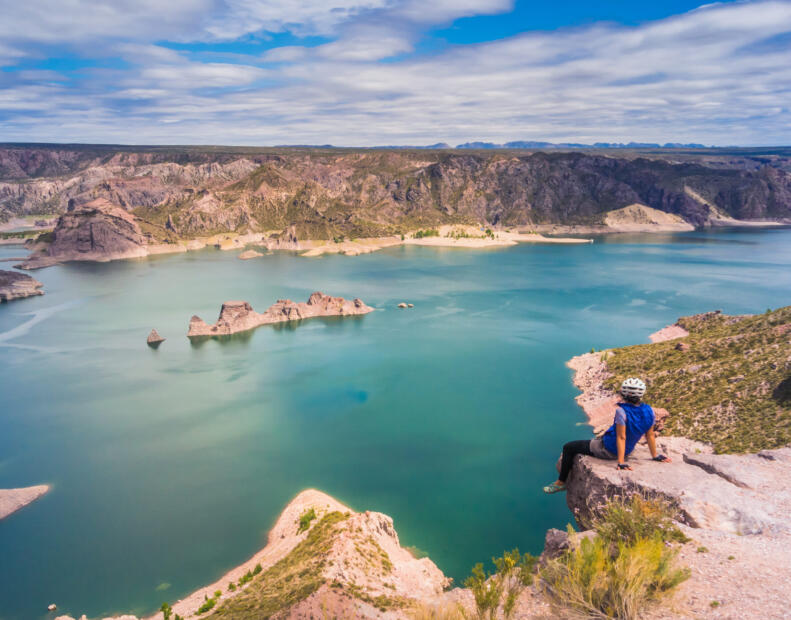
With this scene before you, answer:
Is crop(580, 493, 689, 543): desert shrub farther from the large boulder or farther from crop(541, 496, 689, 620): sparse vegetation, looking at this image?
the large boulder

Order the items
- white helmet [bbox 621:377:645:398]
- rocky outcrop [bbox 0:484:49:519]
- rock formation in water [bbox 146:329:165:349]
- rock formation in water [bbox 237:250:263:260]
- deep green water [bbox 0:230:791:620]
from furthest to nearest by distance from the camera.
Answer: rock formation in water [bbox 237:250:263:260] → rock formation in water [bbox 146:329:165:349] → rocky outcrop [bbox 0:484:49:519] → deep green water [bbox 0:230:791:620] → white helmet [bbox 621:377:645:398]

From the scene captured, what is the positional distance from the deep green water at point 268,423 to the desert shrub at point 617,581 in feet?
65.6

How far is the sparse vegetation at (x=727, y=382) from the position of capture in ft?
100

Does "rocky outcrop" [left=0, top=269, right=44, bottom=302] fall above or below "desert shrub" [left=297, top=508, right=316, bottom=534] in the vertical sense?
above

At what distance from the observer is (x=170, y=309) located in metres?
96.7

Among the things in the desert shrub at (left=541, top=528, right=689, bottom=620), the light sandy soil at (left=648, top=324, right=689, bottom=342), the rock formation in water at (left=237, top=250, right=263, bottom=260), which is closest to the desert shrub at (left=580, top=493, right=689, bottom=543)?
the desert shrub at (left=541, top=528, right=689, bottom=620)

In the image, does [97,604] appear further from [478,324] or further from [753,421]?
[478,324]

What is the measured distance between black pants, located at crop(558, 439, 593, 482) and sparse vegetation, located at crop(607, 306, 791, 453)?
1982 cm

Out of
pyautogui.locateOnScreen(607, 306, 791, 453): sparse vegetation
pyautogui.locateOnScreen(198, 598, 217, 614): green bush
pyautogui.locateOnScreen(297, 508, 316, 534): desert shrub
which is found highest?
pyautogui.locateOnScreen(607, 306, 791, 453): sparse vegetation

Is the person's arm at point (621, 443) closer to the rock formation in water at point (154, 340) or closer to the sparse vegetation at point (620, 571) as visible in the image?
the sparse vegetation at point (620, 571)

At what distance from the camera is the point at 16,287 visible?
361 ft

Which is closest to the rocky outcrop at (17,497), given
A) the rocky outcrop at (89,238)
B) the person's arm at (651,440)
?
the person's arm at (651,440)

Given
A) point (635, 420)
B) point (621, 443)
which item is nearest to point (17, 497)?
point (621, 443)

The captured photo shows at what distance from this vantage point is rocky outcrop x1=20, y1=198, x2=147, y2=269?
167 m
